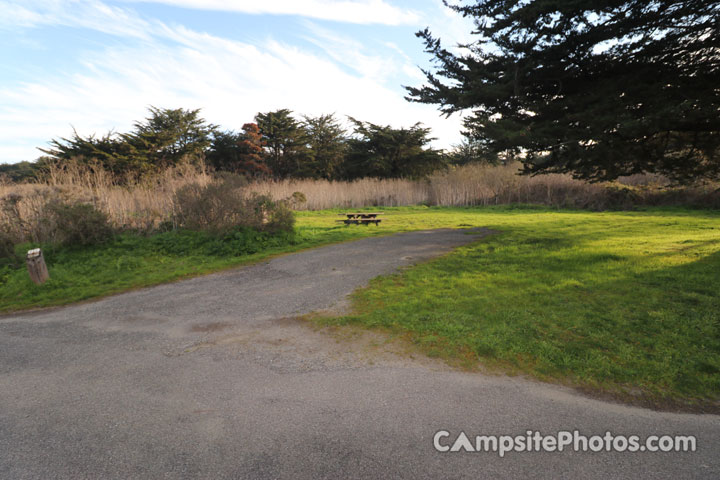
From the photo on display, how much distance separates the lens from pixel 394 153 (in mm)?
38688

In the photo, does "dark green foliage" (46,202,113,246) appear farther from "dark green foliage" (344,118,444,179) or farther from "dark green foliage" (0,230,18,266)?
"dark green foliage" (344,118,444,179)

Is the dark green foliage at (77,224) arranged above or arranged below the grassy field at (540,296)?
above

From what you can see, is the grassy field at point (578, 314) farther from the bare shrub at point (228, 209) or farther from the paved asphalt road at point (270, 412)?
the bare shrub at point (228, 209)

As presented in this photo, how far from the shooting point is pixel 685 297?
5137 millimetres

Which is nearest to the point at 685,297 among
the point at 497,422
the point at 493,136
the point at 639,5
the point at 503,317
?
the point at 503,317

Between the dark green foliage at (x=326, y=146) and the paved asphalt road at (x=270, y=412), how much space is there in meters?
38.7

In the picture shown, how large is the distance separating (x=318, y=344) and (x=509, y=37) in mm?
7143

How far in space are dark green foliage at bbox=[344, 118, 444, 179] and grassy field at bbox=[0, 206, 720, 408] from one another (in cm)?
2924

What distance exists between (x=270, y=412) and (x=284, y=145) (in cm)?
4215

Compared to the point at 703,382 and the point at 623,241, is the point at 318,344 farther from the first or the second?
the point at 623,241

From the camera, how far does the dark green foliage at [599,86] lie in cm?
580

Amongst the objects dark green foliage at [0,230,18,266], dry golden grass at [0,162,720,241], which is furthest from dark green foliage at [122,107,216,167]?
dark green foliage at [0,230,18,266]

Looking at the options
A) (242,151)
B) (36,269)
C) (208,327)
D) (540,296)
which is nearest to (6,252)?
(36,269)

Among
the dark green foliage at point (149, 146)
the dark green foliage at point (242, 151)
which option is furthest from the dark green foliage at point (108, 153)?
the dark green foliage at point (242, 151)
